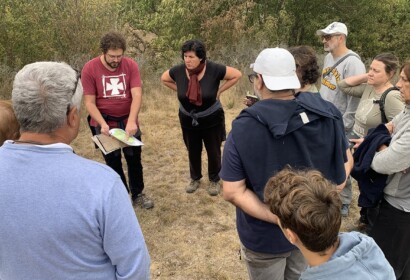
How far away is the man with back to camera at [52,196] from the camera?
1.23 m

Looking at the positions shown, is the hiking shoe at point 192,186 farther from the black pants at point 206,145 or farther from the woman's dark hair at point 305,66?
the woman's dark hair at point 305,66

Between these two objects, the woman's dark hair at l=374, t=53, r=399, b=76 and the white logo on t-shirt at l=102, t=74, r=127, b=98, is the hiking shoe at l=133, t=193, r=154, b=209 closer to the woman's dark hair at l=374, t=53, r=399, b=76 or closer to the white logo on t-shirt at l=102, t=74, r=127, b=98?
the white logo on t-shirt at l=102, t=74, r=127, b=98

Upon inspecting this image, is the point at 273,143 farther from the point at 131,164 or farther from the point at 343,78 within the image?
the point at 131,164

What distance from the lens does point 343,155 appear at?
192cm

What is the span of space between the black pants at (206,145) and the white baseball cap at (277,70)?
2.19 meters

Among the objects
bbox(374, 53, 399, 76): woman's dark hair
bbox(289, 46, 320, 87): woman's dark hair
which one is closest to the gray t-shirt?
bbox(374, 53, 399, 76): woman's dark hair

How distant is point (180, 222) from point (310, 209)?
272 cm

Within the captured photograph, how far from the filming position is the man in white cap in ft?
5.45

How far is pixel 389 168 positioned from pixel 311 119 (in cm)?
87

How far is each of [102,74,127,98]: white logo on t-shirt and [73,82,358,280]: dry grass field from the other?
1328 mm

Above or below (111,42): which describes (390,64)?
below

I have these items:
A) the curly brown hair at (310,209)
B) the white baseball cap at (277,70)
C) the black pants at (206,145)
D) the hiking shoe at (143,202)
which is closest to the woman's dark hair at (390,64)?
the white baseball cap at (277,70)

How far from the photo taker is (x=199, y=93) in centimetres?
364

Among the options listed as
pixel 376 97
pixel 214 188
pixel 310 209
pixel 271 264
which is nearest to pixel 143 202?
pixel 214 188
